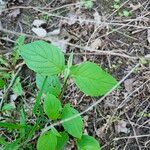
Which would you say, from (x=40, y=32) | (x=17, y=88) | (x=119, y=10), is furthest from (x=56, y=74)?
(x=119, y=10)

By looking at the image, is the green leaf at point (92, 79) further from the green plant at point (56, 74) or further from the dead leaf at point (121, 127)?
the dead leaf at point (121, 127)

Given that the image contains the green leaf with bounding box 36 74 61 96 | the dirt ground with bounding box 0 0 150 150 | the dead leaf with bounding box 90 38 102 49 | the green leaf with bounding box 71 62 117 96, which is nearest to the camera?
the green leaf with bounding box 71 62 117 96

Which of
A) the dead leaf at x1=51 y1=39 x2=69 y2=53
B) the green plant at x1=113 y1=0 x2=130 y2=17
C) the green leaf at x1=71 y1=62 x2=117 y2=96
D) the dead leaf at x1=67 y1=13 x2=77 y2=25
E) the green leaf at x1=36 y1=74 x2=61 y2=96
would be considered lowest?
the green leaf at x1=36 y1=74 x2=61 y2=96

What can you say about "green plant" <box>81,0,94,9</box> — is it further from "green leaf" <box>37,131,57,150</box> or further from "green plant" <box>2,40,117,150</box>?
"green leaf" <box>37,131,57,150</box>

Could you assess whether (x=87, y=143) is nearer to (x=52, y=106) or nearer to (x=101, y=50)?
(x=52, y=106)

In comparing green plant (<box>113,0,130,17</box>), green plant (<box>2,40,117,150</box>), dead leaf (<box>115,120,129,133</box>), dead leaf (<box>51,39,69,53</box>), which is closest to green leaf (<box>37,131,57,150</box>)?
green plant (<box>2,40,117,150</box>)

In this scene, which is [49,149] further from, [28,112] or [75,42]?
[75,42]

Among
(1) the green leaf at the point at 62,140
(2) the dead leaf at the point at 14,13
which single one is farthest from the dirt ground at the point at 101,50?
(1) the green leaf at the point at 62,140
